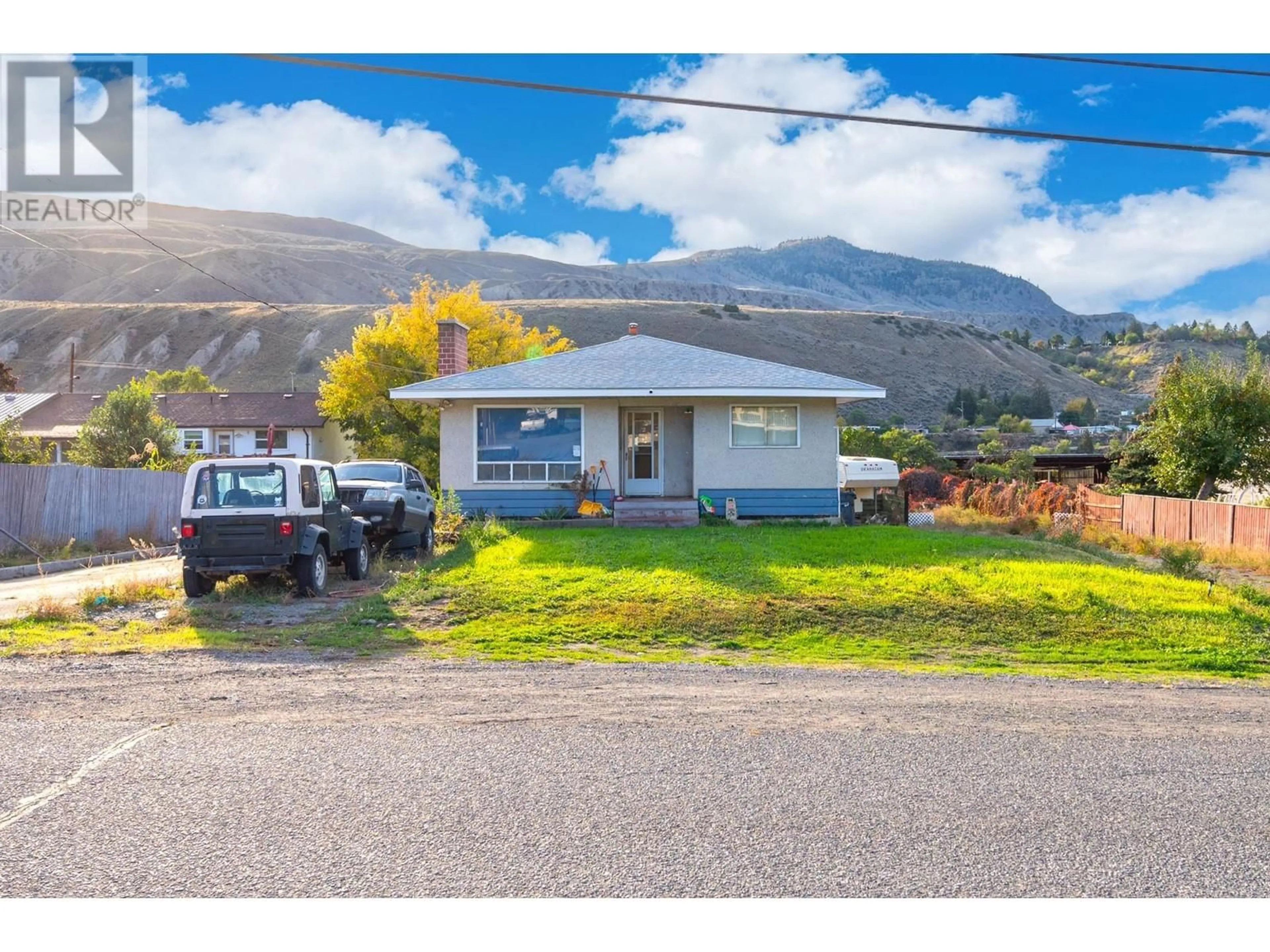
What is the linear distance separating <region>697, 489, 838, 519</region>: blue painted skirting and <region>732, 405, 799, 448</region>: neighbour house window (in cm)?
103

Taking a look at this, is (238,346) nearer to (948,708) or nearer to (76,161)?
(76,161)

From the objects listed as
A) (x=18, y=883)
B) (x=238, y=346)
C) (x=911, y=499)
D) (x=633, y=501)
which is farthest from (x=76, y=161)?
(x=238, y=346)

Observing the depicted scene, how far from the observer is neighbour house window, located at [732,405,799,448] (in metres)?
22.3

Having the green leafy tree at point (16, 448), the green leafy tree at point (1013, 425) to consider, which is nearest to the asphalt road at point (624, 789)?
the green leafy tree at point (16, 448)

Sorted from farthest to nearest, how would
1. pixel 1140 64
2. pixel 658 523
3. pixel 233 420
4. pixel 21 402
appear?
pixel 21 402 → pixel 233 420 → pixel 658 523 → pixel 1140 64

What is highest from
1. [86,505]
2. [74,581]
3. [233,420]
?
[233,420]

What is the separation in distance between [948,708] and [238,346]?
97092 mm

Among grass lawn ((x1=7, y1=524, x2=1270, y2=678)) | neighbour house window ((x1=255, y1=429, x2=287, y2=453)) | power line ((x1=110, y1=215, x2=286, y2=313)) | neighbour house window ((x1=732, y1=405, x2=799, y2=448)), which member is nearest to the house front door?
neighbour house window ((x1=732, y1=405, x2=799, y2=448))

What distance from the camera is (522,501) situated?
72.2ft

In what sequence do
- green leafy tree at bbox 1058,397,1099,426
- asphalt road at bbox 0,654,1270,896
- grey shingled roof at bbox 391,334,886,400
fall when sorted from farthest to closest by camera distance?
green leafy tree at bbox 1058,397,1099,426 → grey shingled roof at bbox 391,334,886,400 → asphalt road at bbox 0,654,1270,896

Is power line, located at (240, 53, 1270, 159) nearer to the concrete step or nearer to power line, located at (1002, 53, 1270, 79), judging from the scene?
power line, located at (1002, 53, 1270, 79)

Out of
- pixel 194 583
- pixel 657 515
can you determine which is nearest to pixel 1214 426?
pixel 657 515

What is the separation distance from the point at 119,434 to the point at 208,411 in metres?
23.8

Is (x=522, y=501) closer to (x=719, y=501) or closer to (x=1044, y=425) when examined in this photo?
(x=719, y=501)
